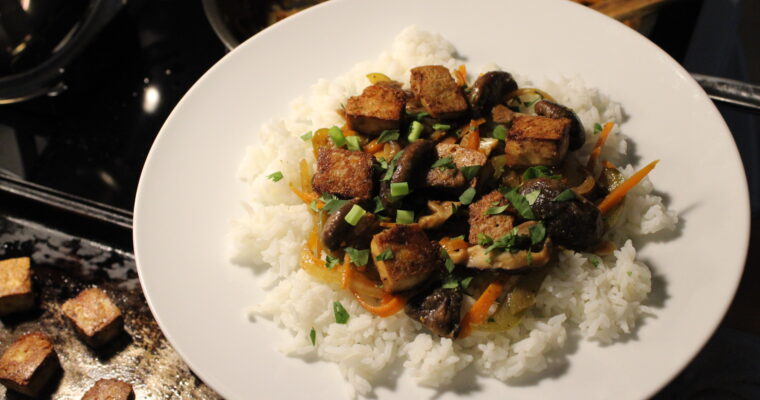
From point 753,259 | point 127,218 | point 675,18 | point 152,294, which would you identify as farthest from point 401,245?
point 675,18

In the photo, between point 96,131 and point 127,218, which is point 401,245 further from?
point 96,131

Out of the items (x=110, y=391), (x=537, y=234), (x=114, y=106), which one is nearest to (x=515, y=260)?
(x=537, y=234)

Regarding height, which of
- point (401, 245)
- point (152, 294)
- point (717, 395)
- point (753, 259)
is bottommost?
point (717, 395)

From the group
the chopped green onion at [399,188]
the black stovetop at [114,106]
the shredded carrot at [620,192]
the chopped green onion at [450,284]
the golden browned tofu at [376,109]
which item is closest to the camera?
the chopped green onion at [450,284]

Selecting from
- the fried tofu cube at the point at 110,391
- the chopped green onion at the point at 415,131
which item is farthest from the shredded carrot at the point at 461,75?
the fried tofu cube at the point at 110,391

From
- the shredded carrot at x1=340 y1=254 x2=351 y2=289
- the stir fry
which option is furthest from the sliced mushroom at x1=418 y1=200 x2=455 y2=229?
the shredded carrot at x1=340 y1=254 x2=351 y2=289

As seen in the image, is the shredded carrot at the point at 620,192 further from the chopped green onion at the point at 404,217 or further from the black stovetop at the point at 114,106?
the black stovetop at the point at 114,106

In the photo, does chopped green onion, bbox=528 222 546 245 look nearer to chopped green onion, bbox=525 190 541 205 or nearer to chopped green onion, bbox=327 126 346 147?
chopped green onion, bbox=525 190 541 205
